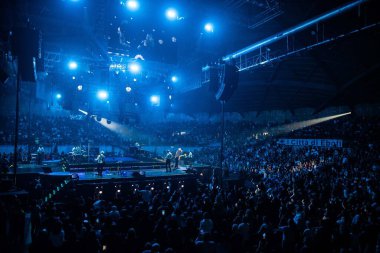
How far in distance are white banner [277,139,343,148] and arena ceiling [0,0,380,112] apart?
9.62 ft

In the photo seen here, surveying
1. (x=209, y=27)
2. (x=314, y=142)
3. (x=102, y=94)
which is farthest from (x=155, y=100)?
(x=314, y=142)

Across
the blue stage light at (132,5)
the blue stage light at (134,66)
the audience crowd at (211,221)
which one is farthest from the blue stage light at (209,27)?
the audience crowd at (211,221)

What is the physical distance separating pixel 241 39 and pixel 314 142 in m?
8.24

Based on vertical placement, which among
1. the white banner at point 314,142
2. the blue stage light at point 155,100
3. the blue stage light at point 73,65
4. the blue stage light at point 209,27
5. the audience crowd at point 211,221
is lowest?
the audience crowd at point 211,221

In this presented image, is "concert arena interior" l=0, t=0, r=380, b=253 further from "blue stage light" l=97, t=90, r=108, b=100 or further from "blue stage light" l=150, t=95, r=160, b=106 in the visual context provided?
"blue stage light" l=97, t=90, r=108, b=100

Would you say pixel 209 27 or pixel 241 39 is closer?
pixel 209 27

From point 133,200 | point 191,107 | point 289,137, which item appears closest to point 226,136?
point 191,107

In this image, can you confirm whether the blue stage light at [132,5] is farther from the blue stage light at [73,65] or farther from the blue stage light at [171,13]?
the blue stage light at [73,65]

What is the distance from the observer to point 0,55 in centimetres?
1130

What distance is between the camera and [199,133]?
101 feet

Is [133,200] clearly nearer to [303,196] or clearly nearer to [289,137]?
[303,196]

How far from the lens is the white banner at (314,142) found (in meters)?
17.2

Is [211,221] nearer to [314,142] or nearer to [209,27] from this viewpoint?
[209,27]

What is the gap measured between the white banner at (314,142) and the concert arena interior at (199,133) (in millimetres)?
93
